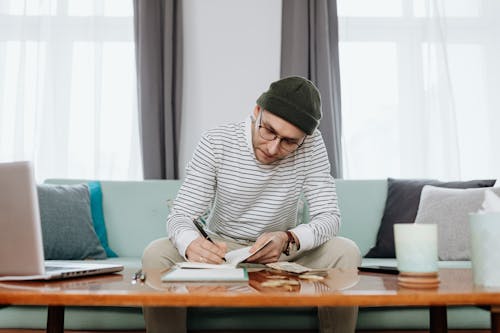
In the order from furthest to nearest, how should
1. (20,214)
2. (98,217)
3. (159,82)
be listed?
1. (159,82)
2. (98,217)
3. (20,214)

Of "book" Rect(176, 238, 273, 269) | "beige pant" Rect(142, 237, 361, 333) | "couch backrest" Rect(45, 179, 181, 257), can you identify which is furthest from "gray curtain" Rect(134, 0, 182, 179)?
"book" Rect(176, 238, 273, 269)

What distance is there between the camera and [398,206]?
2650 millimetres

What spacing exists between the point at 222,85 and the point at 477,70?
149 centimetres

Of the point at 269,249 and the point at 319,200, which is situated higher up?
the point at 319,200

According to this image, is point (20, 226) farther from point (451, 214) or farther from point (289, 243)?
point (451, 214)

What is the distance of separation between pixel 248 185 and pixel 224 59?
1575 millimetres

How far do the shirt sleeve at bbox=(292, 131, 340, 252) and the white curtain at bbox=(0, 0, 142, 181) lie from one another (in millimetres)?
1541

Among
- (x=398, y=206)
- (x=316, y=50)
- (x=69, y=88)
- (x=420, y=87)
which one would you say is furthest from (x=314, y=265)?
(x=69, y=88)

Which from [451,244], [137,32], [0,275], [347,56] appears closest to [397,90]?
[347,56]

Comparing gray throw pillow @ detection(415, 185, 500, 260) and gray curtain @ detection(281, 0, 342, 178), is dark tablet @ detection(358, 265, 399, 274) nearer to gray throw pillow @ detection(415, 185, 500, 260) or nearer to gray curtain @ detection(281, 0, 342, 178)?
gray throw pillow @ detection(415, 185, 500, 260)

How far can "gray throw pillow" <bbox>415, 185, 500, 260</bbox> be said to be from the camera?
2316 mm

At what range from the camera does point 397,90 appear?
332 centimetres

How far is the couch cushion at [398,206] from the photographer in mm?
2533

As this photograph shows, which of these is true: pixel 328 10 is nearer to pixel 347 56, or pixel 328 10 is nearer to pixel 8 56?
pixel 347 56
